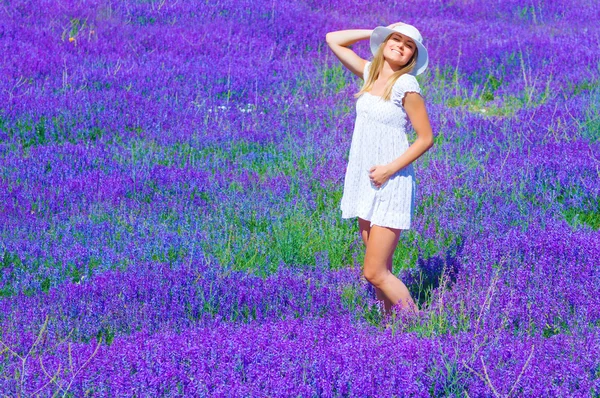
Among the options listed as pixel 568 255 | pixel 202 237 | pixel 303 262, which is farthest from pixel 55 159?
pixel 568 255

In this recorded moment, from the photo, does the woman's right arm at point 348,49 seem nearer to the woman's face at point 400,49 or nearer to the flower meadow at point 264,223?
the woman's face at point 400,49

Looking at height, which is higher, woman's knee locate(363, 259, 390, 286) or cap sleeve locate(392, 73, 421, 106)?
cap sleeve locate(392, 73, 421, 106)

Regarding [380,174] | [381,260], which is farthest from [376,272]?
[380,174]

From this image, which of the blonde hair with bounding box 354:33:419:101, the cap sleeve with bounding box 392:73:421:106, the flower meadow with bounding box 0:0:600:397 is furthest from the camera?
the blonde hair with bounding box 354:33:419:101

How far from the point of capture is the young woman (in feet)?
11.5

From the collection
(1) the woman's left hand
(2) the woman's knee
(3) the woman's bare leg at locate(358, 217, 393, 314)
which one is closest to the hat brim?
(1) the woman's left hand

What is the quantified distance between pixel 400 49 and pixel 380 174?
24.0 inches

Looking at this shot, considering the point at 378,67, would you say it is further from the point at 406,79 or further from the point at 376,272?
the point at 376,272

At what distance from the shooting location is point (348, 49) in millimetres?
3938

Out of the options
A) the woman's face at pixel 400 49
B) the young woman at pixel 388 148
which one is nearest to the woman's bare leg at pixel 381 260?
the young woman at pixel 388 148

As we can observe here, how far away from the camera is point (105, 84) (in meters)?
7.77

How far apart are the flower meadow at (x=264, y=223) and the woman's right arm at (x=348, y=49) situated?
1.13 metres

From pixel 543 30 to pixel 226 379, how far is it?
944cm

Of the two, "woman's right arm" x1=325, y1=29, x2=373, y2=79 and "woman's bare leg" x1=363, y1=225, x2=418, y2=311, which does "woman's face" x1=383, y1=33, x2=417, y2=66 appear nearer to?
"woman's right arm" x1=325, y1=29, x2=373, y2=79
